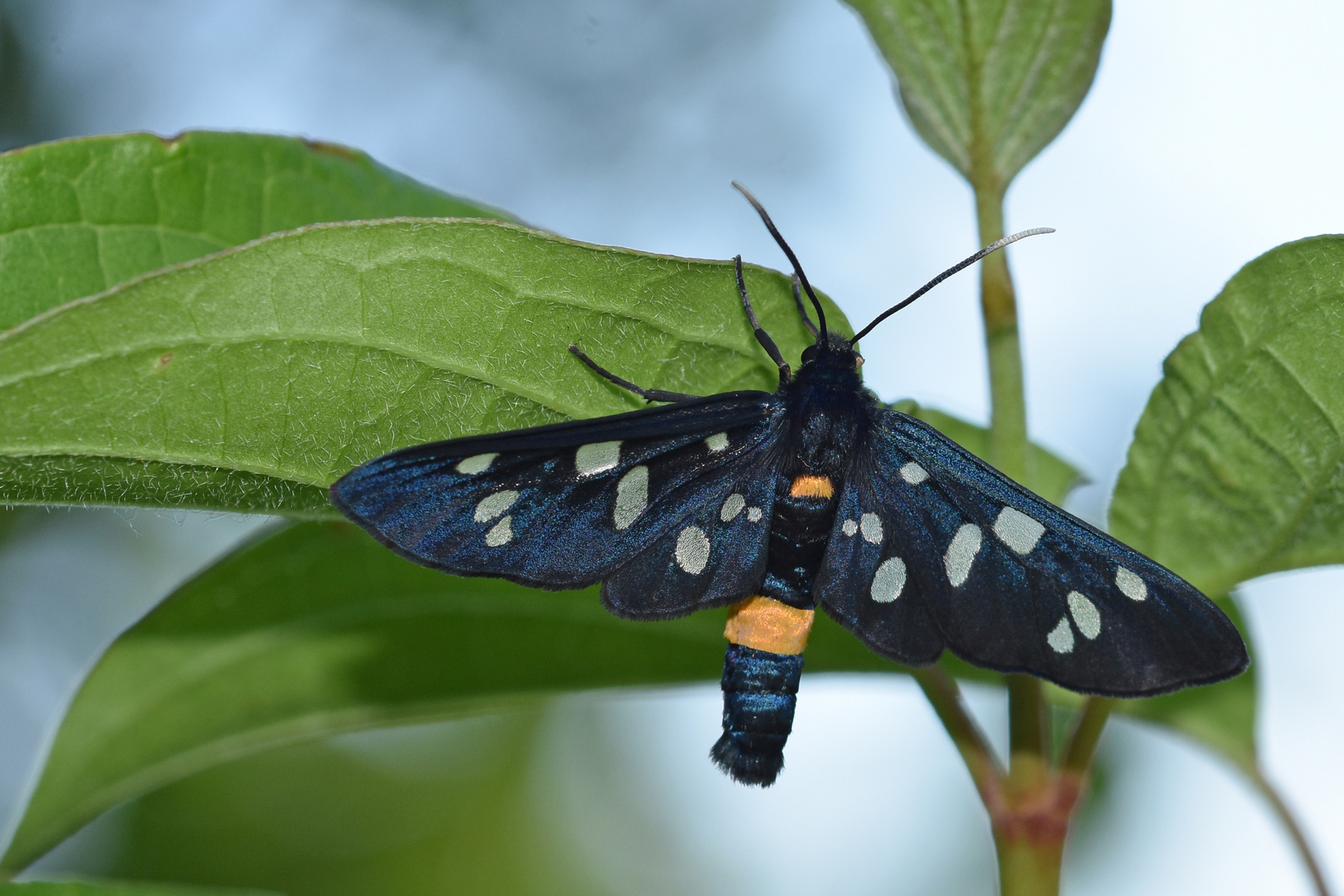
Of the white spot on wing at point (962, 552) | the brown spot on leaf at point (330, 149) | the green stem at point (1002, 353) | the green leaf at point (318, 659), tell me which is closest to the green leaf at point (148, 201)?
the brown spot on leaf at point (330, 149)

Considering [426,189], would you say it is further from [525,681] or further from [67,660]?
[67,660]

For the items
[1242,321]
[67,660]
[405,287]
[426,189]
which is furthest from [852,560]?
[67,660]

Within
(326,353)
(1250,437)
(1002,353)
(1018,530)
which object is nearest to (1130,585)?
(1018,530)

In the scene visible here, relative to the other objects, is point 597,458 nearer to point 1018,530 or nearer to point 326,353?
point 326,353

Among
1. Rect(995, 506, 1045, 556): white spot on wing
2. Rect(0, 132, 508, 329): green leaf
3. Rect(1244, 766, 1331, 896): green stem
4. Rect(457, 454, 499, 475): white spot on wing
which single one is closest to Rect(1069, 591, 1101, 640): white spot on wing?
Rect(995, 506, 1045, 556): white spot on wing

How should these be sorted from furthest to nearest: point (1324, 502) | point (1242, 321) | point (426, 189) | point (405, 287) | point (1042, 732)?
point (426, 189) < point (1042, 732) < point (1324, 502) < point (1242, 321) < point (405, 287)

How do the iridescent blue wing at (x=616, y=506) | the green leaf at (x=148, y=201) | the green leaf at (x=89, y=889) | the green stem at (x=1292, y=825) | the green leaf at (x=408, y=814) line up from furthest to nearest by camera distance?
the green leaf at (x=408, y=814) < the green stem at (x=1292, y=825) < the iridescent blue wing at (x=616, y=506) < the green leaf at (x=148, y=201) < the green leaf at (x=89, y=889)

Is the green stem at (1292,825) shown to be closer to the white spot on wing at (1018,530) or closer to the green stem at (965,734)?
the green stem at (965,734)
